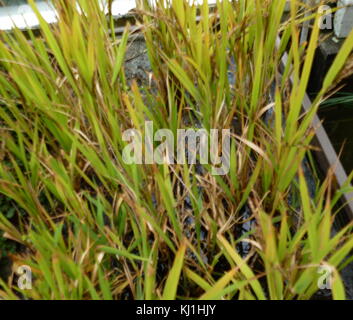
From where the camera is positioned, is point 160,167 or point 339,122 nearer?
point 160,167

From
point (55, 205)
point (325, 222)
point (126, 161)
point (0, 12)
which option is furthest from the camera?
point (0, 12)

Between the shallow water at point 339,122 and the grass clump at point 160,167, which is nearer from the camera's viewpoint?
the grass clump at point 160,167

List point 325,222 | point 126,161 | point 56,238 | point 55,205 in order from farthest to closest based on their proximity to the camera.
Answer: point 55,205 < point 126,161 < point 56,238 < point 325,222

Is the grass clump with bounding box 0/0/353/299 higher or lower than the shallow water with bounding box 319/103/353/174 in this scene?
higher

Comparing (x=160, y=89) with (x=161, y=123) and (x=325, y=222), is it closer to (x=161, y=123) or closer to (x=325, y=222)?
(x=161, y=123)

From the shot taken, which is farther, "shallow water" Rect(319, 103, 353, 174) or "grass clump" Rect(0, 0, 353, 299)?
"shallow water" Rect(319, 103, 353, 174)

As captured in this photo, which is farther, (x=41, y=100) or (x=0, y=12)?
(x=0, y=12)

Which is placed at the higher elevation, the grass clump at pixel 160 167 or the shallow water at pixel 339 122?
the grass clump at pixel 160 167

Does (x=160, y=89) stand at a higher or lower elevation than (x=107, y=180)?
higher

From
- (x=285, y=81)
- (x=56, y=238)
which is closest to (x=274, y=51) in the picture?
(x=285, y=81)

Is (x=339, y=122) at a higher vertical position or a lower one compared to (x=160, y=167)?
lower

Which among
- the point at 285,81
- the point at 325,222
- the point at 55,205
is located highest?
the point at 285,81
